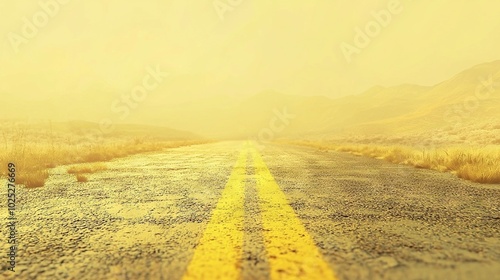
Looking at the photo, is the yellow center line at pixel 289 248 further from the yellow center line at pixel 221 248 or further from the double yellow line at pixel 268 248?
the yellow center line at pixel 221 248

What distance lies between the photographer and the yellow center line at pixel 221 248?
1.73 metres

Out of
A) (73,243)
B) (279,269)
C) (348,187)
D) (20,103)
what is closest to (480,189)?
(348,187)

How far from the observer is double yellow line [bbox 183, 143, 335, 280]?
5.64 ft

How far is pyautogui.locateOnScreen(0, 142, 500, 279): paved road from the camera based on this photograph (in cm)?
179

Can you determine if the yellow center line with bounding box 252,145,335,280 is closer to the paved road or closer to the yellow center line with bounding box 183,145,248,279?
the paved road

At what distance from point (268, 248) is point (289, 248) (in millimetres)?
135

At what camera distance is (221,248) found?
211 centimetres

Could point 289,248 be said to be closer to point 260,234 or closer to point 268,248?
point 268,248

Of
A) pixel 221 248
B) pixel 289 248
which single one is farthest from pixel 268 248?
pixel 221 248

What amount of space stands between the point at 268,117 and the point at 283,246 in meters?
183

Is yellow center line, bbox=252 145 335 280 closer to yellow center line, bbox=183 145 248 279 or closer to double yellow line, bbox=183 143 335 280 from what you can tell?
double yellow line, bbox=183 143 335 280

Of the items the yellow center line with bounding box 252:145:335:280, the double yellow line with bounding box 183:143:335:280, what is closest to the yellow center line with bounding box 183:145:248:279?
the double yellow line with bounding box 183:143:335:280

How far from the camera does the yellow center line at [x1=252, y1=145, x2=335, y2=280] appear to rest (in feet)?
5.61

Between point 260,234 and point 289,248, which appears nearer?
point 289,248
